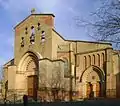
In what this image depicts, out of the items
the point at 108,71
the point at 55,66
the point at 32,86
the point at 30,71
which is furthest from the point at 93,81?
the point at 30,71

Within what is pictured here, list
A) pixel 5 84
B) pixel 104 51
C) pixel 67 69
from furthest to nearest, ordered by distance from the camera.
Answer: pixel 5 84, pixel 67 69, pixel 104 51

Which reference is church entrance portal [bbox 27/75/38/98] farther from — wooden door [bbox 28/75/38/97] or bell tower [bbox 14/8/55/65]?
bell tower [bbox 14/8/55/65]

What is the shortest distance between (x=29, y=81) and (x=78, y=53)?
9243mm

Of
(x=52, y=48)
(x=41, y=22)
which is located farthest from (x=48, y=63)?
(x=41, y=22)

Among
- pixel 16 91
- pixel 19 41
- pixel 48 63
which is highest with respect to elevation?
pixel 19 41

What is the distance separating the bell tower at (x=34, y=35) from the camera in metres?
58.1

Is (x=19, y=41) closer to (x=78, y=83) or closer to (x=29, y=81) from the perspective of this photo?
(x=29, y=81)

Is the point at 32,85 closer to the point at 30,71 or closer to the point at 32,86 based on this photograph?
the point at 32,86

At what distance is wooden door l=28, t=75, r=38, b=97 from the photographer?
5884cm

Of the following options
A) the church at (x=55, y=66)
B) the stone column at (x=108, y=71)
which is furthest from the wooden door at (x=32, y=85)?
the stone column at (x=108, y=71)

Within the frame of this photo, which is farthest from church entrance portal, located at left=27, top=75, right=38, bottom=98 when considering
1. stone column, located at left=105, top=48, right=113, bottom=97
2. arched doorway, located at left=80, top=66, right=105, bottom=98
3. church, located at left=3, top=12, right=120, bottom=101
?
stone column, located at left=105, top=48, right=113, bottom=97

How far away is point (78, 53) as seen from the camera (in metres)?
59.2

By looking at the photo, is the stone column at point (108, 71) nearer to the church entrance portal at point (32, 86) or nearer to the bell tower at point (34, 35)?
the bell tower at point (34, 35)

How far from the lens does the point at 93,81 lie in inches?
2231
